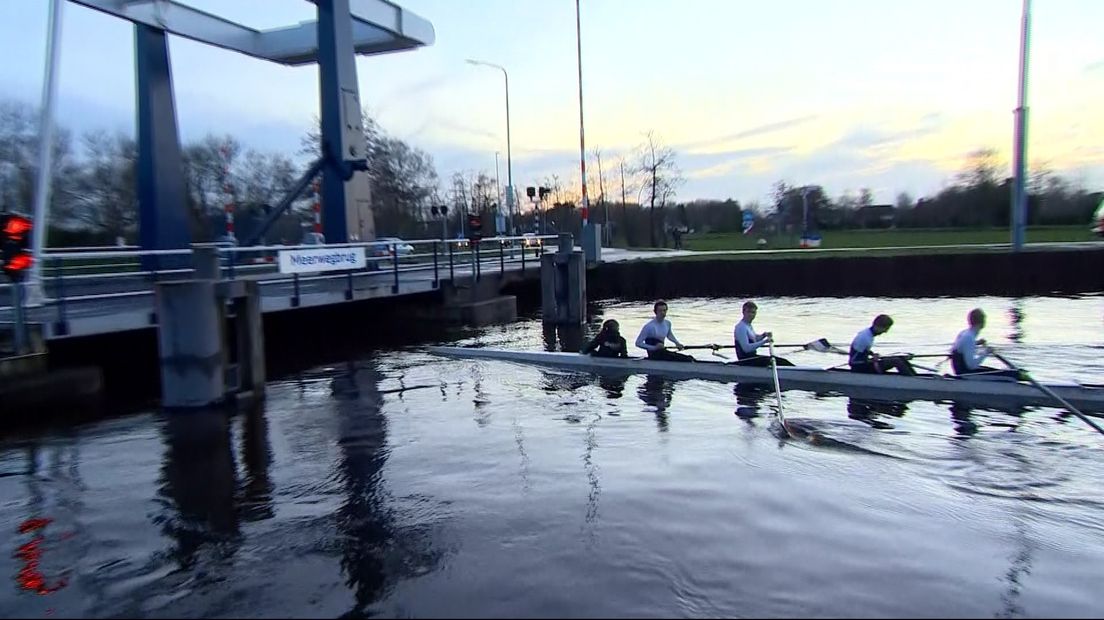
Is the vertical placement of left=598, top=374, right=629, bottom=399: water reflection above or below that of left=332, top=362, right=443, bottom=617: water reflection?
below

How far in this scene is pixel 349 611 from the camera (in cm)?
505

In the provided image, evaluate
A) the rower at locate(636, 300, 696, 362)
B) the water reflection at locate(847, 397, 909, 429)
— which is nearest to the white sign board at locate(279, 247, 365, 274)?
the rower at locate(636, 300, 696, 362)

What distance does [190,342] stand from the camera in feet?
35.0

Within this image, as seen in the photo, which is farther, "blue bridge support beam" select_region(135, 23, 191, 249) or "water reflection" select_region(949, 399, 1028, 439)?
"blue bridge support beam" select_region(135, 23, 191, 249)

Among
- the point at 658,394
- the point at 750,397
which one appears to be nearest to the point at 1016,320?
the point at 750,397

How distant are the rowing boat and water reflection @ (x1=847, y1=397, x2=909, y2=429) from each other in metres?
0.26

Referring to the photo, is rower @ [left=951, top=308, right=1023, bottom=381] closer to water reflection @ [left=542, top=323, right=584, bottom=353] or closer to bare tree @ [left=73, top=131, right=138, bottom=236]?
water reflection @ [left=542, top=323, right=584, bottom=353]

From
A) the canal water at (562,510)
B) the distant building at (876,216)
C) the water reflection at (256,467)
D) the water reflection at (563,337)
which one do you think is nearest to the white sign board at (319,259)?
the canal water at (562,510)

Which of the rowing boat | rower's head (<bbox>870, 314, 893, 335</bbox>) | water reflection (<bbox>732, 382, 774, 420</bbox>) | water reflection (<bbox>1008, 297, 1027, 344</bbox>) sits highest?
rower's head (<bbox>870, 314, 893, 335</bbox>)

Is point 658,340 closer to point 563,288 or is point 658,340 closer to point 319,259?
point 319,259

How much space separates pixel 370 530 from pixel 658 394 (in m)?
6.20

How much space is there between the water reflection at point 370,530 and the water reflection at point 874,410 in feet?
19.1

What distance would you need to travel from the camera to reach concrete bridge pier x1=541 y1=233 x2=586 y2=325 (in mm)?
22547

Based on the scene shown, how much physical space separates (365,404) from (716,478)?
6.11 m
